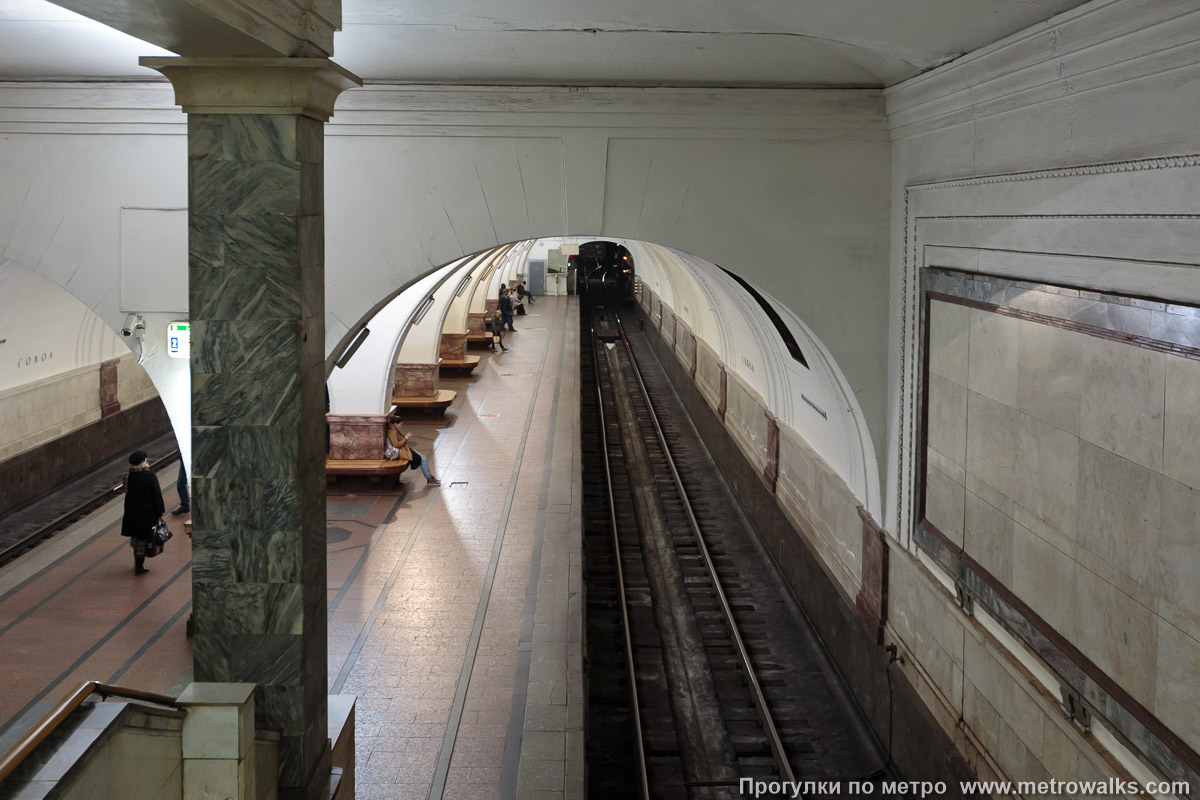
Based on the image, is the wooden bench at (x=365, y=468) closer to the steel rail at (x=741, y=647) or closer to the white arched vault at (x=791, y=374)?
the steel rail at (x=741, y=647)

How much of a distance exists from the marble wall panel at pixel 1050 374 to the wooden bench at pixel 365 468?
325 inches

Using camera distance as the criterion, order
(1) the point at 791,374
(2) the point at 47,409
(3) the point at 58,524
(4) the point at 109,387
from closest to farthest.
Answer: (1) the point at 791,374 → (3) the point at 58,524 → (2) the point at 47,409 → (4) the point at 109,387

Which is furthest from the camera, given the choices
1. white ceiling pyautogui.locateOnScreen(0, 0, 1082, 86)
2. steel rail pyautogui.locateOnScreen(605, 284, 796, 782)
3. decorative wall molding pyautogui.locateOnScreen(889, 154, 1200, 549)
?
steel rail pyautogui.locateOnScreen(605, 284, 796, 782)

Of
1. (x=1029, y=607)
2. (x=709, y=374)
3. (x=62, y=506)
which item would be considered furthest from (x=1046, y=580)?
(x=709, y=374)

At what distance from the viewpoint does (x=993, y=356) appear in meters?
5.39

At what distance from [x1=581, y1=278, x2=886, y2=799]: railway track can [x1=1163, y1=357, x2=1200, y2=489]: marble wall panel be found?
4.09m

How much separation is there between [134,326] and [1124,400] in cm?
608

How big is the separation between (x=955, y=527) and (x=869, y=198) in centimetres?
227

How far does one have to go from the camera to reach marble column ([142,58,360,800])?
4141 millimetres

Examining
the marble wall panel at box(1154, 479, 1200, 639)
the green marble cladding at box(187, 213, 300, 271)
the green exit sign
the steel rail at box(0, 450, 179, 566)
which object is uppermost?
the green marble cladding at box(187, 213, 300, 271)

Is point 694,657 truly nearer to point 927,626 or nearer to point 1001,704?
point 927,626

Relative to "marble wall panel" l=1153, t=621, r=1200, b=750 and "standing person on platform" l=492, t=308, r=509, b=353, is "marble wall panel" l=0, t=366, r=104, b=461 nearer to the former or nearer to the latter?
"marble wall panel" l=1153, t=621, r=1200, b=750

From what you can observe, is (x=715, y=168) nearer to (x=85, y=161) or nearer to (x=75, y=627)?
(x=85, y=161)

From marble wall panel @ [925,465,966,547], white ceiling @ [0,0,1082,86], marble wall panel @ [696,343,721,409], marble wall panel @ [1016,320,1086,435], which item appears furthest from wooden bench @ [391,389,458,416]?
marble wall panel @ [1016,320,1086,435]
